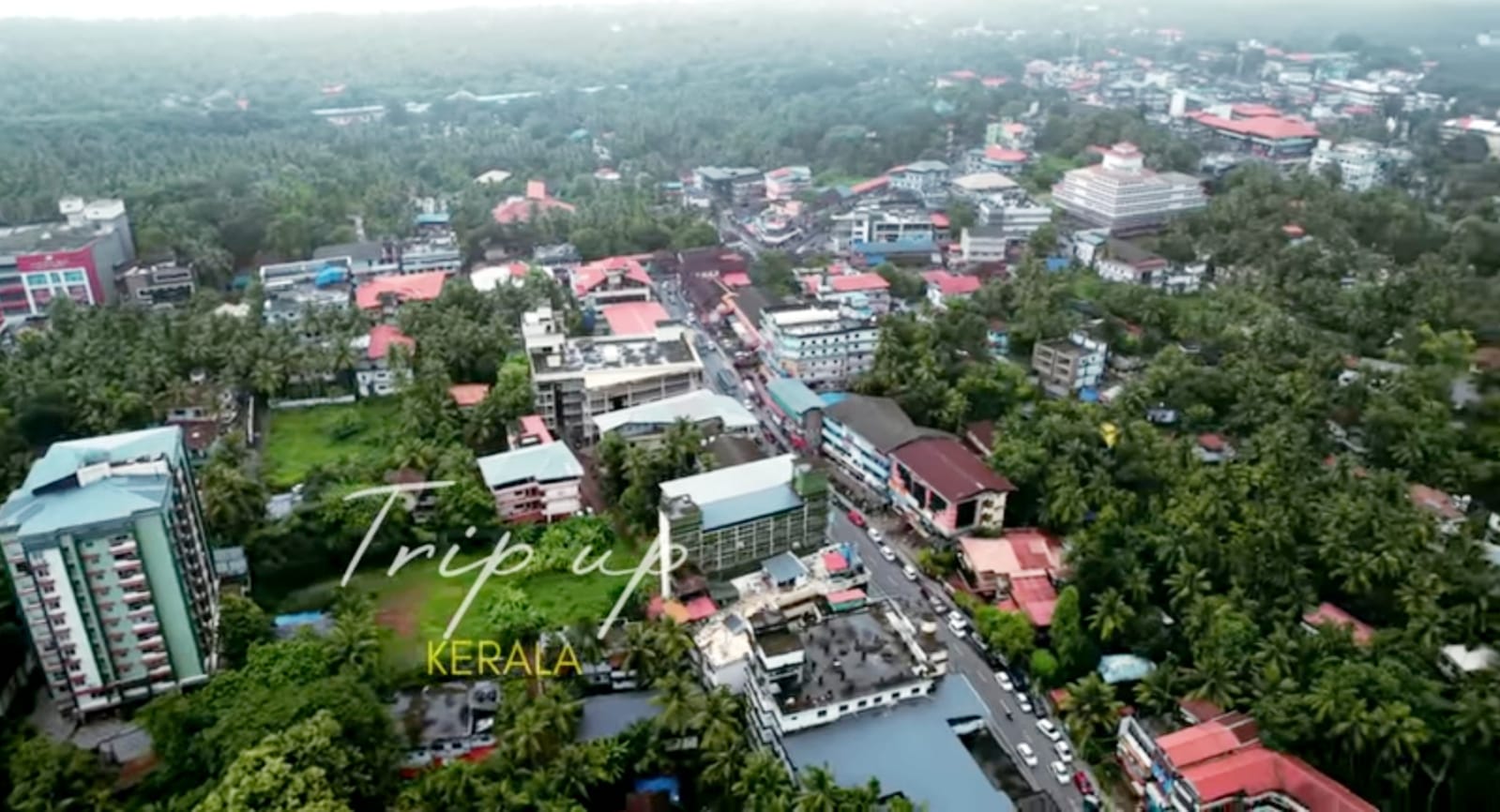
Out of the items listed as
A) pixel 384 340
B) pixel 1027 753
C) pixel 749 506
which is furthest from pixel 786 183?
pixel 1027 753

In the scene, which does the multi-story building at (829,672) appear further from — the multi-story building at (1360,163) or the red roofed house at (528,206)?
the multi-story building at (1360,163)

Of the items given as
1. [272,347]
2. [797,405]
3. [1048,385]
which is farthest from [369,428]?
[1048,385]

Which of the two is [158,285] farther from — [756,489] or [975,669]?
[975,669]

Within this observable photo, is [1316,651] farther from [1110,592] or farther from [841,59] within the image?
[841,59]

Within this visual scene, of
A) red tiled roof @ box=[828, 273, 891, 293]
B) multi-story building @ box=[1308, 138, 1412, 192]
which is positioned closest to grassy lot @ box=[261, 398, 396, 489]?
red tiled roof @ box=[828, 273, 891, 293]

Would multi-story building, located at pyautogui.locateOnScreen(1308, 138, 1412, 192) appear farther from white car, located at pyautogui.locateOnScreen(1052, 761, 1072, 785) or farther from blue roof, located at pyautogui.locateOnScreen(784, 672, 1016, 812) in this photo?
blue roof, located at pyautogui.locateOnScreen(784, 672, 1016, 812)

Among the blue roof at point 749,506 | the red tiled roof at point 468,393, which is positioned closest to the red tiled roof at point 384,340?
the red tiled roof at point 468,393
